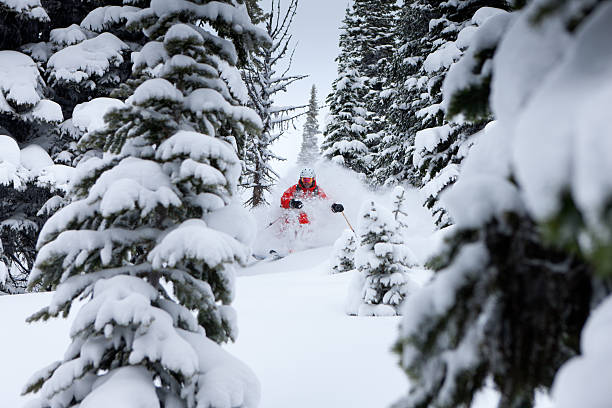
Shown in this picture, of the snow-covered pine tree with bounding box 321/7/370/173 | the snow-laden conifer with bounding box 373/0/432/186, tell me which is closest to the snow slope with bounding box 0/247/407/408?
the snow-laden conifer with bounding box 373/0/432/186

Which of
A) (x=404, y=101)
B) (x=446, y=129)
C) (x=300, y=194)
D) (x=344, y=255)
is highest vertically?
(x=404, y=101)

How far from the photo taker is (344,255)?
40.2ft

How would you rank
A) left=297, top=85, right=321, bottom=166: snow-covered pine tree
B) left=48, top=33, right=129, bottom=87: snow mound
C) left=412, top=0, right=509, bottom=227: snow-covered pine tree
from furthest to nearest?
1. left=297, top=85, right=321, bottom=166: snow-covered pine tree
2. left=48, top=33, right=129, bottom=87: snow mound
3. left=412, top=0, right=509, bottom=227: snow-covered pine tree

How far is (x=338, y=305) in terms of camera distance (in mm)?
7055

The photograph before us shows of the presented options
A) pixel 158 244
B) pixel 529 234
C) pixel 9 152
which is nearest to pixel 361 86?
pixel 9 152

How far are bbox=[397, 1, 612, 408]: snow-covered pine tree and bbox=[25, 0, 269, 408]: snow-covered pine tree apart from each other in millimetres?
1471

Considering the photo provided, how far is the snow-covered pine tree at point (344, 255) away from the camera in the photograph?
12266mm

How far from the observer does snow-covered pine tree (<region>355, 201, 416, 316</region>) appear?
6500 millimetres

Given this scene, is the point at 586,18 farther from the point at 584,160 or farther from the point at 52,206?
the point at 52,206

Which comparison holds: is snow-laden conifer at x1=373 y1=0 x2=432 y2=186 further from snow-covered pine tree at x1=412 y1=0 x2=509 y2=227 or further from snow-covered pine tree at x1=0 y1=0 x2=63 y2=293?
snow-covered pine tree at x1=0 y1=0 x2=63 y2=293

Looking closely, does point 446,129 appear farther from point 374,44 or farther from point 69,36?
point 374,44

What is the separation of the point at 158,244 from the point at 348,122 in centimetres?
2000

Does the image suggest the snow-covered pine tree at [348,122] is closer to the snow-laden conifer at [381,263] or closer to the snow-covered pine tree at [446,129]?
the snow-covered pine tree at [446,129]

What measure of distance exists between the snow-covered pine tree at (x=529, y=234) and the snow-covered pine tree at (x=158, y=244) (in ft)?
4.83
